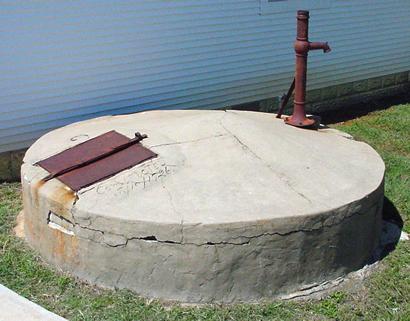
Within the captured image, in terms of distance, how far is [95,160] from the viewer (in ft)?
15.7

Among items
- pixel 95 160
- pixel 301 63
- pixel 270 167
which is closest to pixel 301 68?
pixel 301 63

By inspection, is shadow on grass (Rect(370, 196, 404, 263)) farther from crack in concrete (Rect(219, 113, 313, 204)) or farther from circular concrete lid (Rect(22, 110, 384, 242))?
crack in concrete (Rect(219, 113, 313, 204))

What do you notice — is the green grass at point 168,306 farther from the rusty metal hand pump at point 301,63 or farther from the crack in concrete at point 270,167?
the rusty metal hand pump at point 301,63

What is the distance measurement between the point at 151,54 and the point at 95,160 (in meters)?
2.81

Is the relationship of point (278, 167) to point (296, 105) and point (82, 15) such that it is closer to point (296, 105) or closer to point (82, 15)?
point (296, 105)

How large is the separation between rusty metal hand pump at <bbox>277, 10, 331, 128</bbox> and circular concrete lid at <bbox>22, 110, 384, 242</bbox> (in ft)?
0.90

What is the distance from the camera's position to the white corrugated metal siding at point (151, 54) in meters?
6.27

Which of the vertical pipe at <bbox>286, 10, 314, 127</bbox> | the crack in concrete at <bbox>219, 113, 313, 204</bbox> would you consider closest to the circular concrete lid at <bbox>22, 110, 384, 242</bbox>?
the crack in concrete at <bbox>219, 113, 313, 204</bbox>

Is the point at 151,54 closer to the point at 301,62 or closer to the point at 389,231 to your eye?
the point at 301,62

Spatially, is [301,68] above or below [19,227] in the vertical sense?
above

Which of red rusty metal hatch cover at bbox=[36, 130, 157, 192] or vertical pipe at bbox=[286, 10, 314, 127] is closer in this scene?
red rusty metal hatch cover at bbox=[36, 130, 157, 192]

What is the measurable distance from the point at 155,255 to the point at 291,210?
3.09 ft

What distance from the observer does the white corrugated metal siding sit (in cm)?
627

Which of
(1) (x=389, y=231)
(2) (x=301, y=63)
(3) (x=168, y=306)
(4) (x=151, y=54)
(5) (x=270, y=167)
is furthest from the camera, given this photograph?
(4) (x=151, y=54)
